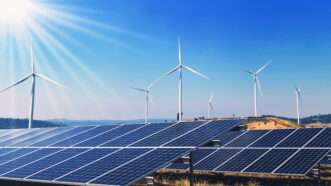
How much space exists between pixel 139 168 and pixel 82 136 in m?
10.0

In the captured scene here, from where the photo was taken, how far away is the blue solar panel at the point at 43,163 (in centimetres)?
2095

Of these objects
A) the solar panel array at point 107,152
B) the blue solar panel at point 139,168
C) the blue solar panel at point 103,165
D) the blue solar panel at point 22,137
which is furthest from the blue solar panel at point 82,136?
the blue solar panel at point 139,168

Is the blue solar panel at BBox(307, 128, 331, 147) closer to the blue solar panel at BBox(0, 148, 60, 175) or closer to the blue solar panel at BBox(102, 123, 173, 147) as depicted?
the blue solar panel at BBox(102, 123, 173, 147)

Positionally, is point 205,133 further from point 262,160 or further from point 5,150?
point 5,150

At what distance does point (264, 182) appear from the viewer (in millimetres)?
27859

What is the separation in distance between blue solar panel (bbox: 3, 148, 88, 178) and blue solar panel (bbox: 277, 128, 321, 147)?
41.2 feet

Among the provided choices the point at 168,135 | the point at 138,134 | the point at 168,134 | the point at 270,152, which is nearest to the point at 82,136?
the point at 138,134

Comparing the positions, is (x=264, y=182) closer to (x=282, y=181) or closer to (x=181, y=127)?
(x=282, y=181)

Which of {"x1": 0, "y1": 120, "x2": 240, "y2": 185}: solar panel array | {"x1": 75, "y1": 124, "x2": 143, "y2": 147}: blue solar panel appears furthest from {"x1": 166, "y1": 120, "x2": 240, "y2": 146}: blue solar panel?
{"x1": 75, "y1": 124, "x2": 143, "y2": 147}: blue solar panel

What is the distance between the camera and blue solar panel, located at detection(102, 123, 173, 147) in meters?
22.6

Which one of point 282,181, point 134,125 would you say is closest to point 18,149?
point 134,125

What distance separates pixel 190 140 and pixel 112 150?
12.7 feet

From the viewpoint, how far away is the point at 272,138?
30016mm

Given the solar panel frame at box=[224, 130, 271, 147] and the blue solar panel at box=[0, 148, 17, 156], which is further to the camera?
the solar panel frame at box=[224, 130, 271, 147]
